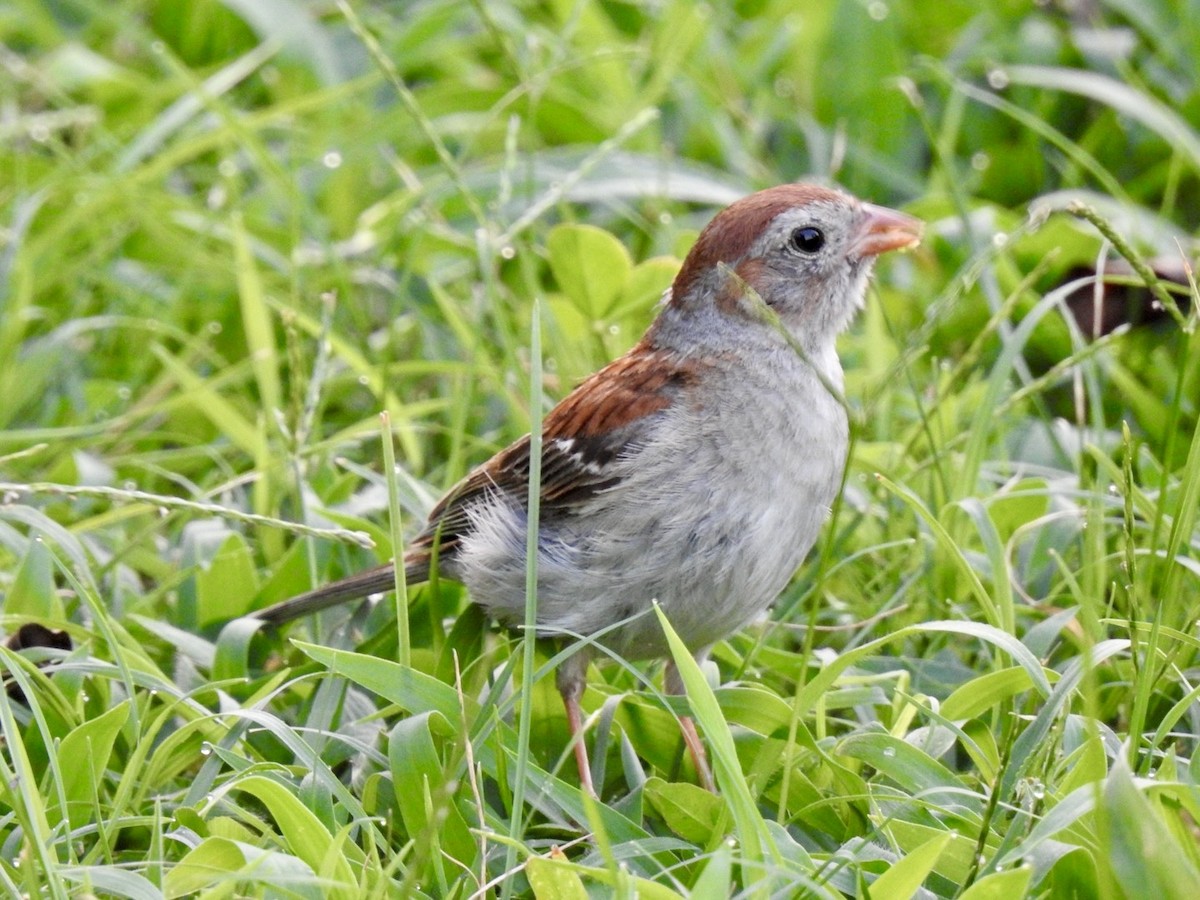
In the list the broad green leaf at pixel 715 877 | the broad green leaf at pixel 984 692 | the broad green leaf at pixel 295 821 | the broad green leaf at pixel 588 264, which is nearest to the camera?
the broad green leaf at pixel 715 877

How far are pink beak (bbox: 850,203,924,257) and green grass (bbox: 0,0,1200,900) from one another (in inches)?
5.7

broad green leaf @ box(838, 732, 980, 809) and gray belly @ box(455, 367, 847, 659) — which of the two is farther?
gray belly @ box(455, 367, 847, 659)

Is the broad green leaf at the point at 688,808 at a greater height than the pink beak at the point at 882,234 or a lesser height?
lesser

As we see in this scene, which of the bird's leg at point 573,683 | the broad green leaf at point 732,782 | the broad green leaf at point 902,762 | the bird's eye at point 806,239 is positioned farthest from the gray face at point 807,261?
the broad green leaf at point 732,782

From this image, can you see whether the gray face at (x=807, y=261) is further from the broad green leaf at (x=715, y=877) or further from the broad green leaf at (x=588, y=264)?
the broad green leaf at (x=715, y=877)

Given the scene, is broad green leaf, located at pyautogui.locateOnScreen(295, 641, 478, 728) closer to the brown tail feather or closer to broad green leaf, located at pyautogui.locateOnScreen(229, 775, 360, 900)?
broad green leaf, located at pyautogui.locateOnScreen(229, 775, 360, 900)

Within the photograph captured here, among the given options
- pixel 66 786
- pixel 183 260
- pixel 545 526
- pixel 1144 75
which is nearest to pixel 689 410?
pixel 545 526

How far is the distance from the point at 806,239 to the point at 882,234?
0.52ft

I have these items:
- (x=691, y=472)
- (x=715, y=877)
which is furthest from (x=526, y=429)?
(x=715, y=877)

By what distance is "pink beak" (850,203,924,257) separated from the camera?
124 inches

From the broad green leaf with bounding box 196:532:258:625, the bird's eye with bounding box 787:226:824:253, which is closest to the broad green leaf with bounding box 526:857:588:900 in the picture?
the broad green leaf with bounding box 196:532:258:625

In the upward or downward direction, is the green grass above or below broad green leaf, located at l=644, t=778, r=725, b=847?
above

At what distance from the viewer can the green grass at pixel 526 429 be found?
2.29 metres

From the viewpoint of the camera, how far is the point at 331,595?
304 cm
